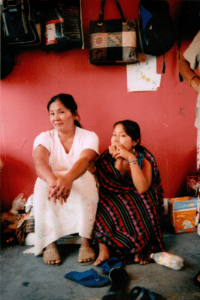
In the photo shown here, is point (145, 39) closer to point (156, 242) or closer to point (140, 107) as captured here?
point (140, 107)

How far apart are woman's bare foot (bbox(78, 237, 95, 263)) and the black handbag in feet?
5.01

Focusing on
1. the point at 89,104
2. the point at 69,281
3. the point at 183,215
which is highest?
the point at 89,104

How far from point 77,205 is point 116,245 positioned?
41cm

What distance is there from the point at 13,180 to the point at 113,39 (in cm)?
165

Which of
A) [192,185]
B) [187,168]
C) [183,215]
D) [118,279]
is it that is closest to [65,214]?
[118,279]

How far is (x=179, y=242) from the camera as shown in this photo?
1.93m

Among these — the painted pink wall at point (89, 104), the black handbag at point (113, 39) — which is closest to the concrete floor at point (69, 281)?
the painted pink wall at point (89, 104)

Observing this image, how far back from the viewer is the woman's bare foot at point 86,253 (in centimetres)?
170

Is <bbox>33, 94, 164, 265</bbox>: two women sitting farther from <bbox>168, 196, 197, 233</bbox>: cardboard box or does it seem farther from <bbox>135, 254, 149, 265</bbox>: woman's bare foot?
<bbox>168, 196, 197, 233</bbox>: cardboard box

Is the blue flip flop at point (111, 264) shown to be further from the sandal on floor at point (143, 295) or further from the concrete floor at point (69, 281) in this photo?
the sandal on floor at point (143, 295)

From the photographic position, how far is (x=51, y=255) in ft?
5.60

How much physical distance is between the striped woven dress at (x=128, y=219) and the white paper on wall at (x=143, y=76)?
93 cm

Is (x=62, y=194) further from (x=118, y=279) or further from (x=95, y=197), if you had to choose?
(x=118, y=279)

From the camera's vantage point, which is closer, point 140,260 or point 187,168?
point 140,260
